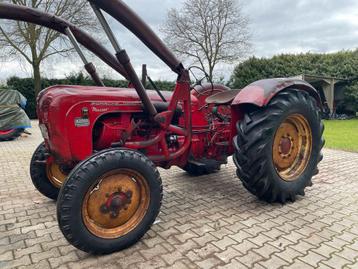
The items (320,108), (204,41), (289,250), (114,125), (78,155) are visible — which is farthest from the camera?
(204,41)

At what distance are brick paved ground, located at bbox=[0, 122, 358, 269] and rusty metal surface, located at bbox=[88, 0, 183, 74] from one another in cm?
163

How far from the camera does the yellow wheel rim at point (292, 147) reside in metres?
3.53

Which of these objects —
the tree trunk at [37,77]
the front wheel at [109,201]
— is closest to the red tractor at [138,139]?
the front wheel at [109,201]

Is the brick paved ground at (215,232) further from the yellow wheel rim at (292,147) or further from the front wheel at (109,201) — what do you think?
the yellow wheel rim at (292,147)

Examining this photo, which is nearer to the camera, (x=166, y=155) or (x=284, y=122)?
(x=166, y=155)

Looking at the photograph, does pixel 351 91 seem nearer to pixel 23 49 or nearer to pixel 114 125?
pixel 114 125

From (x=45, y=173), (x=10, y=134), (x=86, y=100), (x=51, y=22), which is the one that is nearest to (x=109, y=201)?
(x=86, y=100)

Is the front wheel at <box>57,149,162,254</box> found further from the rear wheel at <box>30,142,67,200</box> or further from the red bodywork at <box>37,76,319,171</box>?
the rear wheel at <box>30,142,67,200</box>

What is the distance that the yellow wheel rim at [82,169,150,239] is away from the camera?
7.95 ft

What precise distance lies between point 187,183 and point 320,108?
206 cm

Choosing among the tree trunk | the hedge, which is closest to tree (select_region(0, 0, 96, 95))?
the tree trunk

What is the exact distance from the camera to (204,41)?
66.7ft

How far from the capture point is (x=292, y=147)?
3664mm

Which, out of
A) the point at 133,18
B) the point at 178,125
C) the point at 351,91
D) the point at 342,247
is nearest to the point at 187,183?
the point at 178,125
